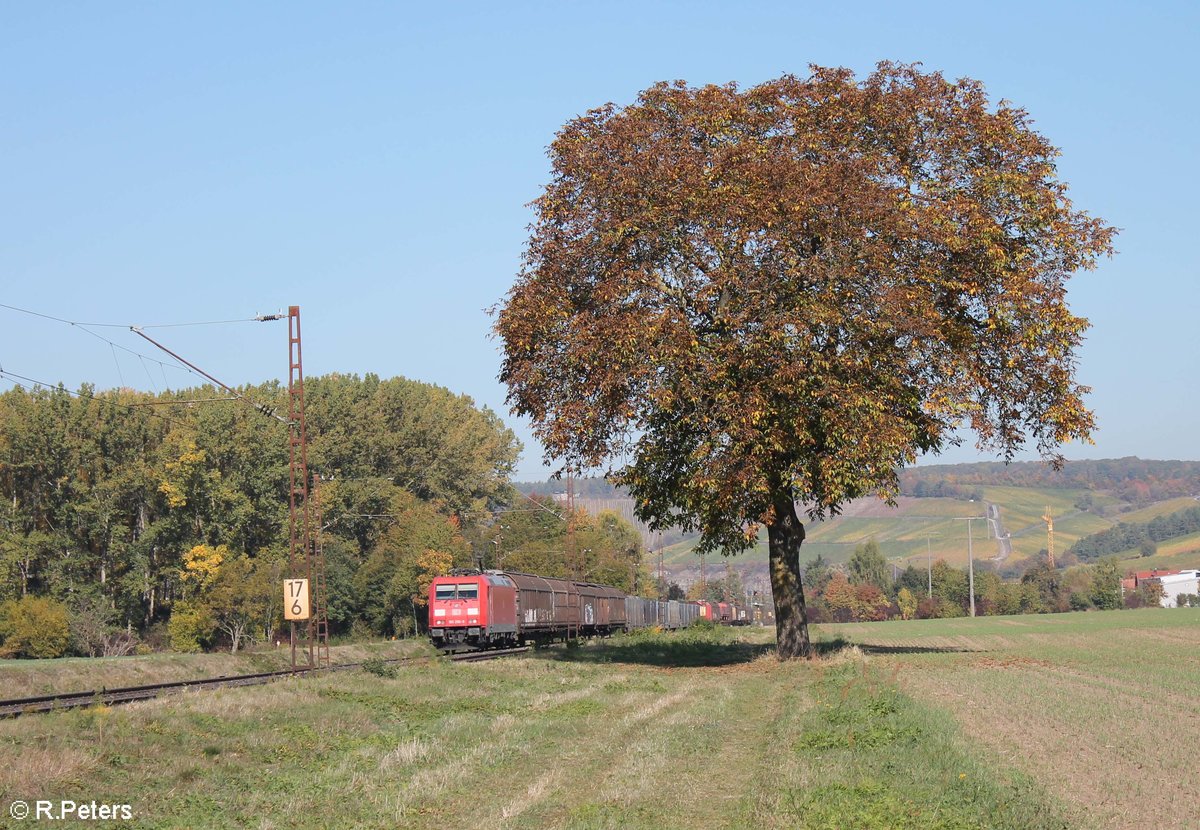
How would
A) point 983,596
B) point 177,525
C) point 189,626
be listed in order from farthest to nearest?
point 983,596 < point 177,525 < point 189,626

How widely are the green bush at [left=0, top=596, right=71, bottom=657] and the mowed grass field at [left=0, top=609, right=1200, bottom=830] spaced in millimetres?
54980

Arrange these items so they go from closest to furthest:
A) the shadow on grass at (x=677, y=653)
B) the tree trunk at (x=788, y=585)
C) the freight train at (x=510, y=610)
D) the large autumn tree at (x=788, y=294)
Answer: the large autumn tree at (x=788, y=294)
the tree trunk at (x=788, y=585)
the shadow on grass at (x=677, y=653)
the freight train at (x=510, y=610)

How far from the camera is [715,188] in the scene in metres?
32.4

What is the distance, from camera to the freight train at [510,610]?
51750 mm

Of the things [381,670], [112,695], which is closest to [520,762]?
[112,695]

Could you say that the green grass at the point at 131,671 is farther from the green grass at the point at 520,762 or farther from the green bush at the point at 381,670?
the green grass at the point at 520,762

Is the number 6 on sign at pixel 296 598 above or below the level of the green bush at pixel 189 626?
above

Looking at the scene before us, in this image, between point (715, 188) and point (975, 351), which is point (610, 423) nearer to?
point (715, 188)

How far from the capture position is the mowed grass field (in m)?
13.1

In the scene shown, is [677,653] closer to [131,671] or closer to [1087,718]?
[131,671]

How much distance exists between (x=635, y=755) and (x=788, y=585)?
67.9 feet

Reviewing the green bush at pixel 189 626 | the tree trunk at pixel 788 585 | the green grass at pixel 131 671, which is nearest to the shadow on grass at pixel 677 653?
the tree trunk at pixel 788 585

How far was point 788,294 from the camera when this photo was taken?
32.3m

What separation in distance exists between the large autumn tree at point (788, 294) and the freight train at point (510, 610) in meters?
17.5
